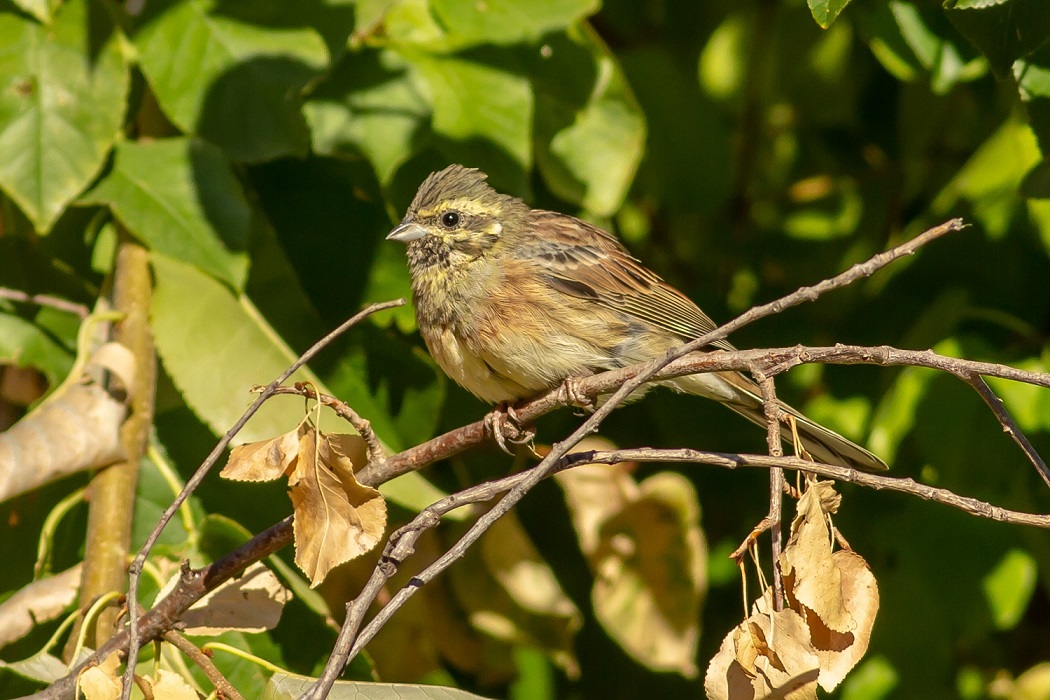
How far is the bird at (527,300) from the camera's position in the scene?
382cm

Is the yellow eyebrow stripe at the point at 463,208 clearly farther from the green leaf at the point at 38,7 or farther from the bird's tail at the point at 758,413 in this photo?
the green leaf at the point at 38,7

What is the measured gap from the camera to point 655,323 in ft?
13.7

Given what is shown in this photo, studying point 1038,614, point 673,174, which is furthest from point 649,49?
point 1038,614

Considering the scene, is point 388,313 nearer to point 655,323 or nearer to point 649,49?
point 655,323

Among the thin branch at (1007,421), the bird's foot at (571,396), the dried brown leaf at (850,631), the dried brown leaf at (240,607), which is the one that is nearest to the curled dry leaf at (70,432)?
the dried brown leaf at (240,607)

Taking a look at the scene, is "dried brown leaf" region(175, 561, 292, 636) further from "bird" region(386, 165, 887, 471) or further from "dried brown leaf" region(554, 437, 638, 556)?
"dried brown leaf" region(554, 437, 638, 556)

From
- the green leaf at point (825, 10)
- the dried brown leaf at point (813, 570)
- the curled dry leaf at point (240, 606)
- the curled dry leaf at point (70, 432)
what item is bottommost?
the curled dry leaf at point (240, 606)

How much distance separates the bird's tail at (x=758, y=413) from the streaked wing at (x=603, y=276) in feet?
0.65

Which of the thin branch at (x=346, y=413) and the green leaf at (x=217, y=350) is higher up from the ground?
the thin branch at (x=346, y=413)

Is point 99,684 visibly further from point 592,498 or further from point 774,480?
point 592,498

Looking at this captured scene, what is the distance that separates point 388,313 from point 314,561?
64.6 inches

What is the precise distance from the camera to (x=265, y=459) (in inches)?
92.2

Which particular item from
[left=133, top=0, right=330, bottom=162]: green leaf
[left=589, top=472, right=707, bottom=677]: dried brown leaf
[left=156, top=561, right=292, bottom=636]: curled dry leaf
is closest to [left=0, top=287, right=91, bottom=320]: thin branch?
[left=133, top=0, right=330, bottom=162]: green leaf

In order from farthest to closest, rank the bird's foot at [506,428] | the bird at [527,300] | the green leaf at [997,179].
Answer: the green leaf at [997,179] → the bird at [527,300] → the bird's foot at [506,428]
